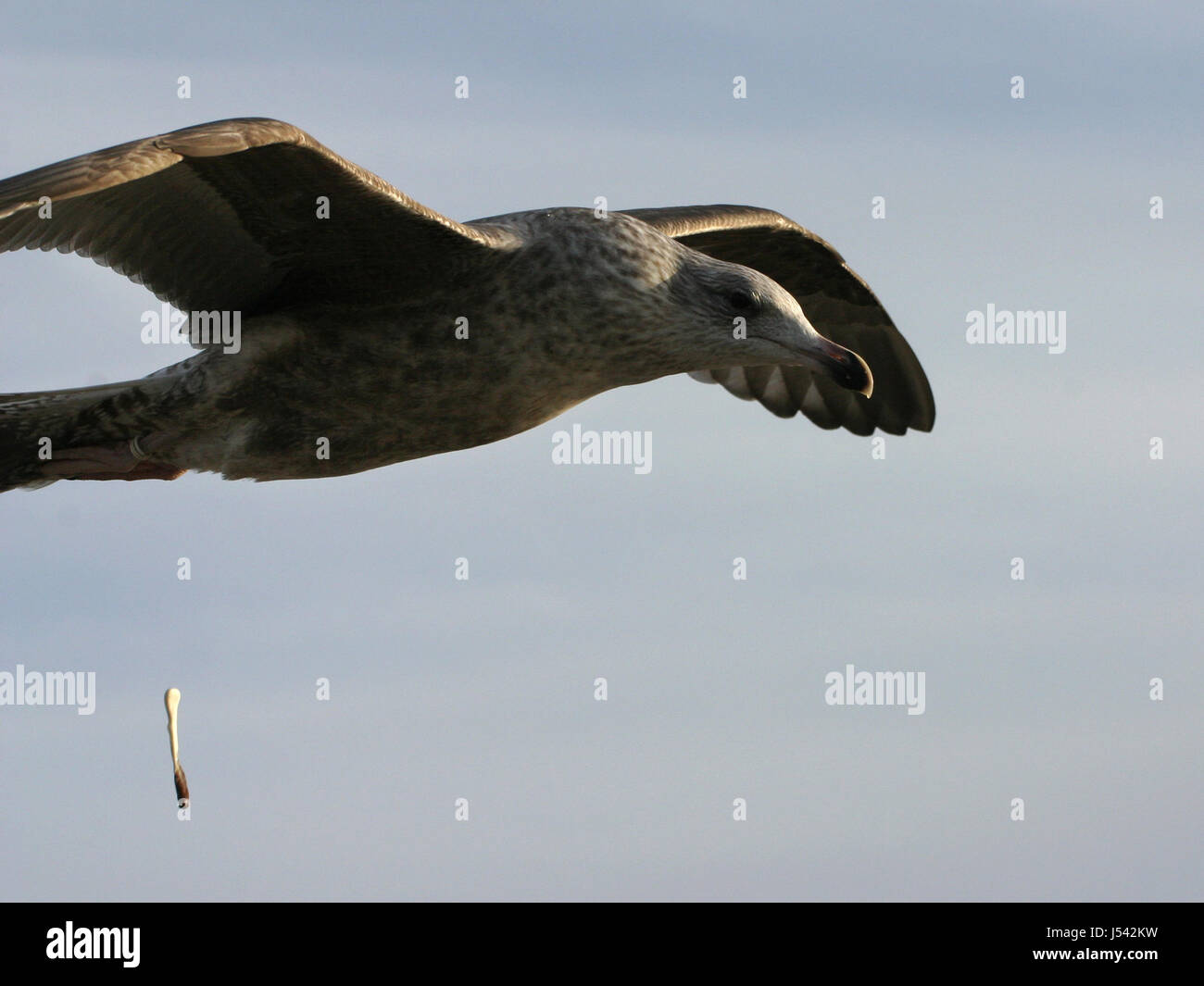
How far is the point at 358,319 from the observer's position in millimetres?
9172

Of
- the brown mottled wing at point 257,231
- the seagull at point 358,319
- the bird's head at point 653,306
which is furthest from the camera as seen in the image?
the bird's head at point 653,306

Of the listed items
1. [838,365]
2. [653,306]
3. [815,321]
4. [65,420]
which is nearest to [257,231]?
[65,420]

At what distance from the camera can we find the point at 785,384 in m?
13.3

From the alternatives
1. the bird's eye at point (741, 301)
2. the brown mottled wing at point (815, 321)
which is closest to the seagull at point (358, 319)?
the bird's eye at point (741, 301)

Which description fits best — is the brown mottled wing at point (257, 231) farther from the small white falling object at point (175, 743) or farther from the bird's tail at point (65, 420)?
the small white falling object at point (175, 743)

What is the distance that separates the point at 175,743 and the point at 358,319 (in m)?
2.38

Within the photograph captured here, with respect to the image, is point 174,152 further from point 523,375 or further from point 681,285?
point 681,285

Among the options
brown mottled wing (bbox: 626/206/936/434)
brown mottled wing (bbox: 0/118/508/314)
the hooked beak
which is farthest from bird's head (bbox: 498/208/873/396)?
brown mottled wing (bbox: 626/206/936/434)

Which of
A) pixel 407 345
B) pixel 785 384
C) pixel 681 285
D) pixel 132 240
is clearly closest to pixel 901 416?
pixel 785 384

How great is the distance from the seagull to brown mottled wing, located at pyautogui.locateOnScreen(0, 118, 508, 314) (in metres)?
0.01

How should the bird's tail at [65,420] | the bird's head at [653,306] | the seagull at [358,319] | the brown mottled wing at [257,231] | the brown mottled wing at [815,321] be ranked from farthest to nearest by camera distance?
the brown mottled wing at [815,321], the bird's tail at [65,420], the bird's head at [653,306], the seagull at [358,319], the brown mottled wing at [257,231]

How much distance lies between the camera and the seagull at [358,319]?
28.9 feet

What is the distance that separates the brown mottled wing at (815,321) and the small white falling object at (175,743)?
411cm

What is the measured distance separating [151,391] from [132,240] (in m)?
0.86
